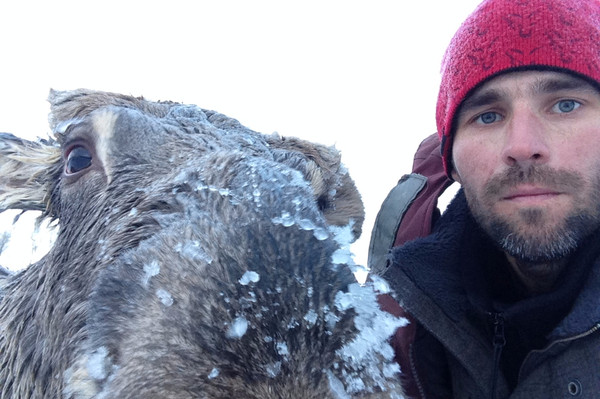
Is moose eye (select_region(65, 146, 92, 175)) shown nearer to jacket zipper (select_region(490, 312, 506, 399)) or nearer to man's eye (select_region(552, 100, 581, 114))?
jacket zipper (select_region(490, 312, 506, 399))

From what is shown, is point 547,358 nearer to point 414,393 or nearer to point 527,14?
point 414,393

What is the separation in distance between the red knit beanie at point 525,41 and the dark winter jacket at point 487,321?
789 mm

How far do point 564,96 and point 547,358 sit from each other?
127 centimetres

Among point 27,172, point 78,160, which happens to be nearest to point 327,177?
point 78,160

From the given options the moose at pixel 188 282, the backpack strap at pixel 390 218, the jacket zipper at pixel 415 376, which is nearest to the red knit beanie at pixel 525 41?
the backpack strap at pixel 390 218

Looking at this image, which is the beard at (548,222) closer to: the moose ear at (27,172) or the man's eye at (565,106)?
the man's eye at (565,106)

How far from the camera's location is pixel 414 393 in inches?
109

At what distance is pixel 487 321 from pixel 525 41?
1458 mm

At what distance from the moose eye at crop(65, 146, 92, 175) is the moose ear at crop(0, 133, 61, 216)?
28cm

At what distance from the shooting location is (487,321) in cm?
259

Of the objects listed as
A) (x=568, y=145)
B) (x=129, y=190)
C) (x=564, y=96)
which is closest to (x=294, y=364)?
(x=129, y=190)

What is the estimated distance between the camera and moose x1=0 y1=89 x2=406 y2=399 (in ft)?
4.99

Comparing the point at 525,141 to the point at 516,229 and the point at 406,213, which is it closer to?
the point at 516,229

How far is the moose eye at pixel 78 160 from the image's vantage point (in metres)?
2.85
